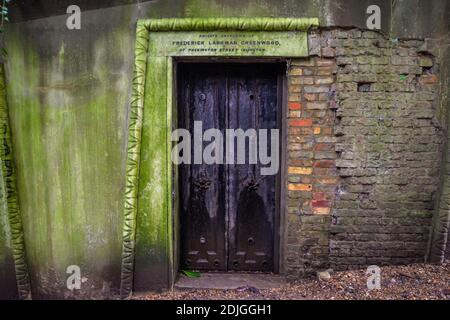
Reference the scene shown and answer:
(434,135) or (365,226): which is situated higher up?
(434,135)

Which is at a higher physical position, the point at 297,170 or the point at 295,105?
the point at 295,105

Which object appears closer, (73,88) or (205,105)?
(73,88)

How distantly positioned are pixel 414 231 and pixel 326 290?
3.39 ft

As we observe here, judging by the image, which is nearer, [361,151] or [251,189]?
[361,151]

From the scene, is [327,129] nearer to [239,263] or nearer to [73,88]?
[239,263]

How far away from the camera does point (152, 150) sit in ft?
10.9

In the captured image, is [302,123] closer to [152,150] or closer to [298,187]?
[298,187]

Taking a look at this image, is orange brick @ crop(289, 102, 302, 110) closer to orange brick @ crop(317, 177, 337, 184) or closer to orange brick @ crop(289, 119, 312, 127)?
orange brick @ crop(289, 119, 312, 127)

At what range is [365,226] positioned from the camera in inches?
132

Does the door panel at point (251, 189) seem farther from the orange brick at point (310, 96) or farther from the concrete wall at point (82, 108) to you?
the concrete wall at point (82, 108)

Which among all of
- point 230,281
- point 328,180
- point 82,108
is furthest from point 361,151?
point 82,108

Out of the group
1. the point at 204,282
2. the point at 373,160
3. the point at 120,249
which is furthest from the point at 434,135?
the point at 120,249

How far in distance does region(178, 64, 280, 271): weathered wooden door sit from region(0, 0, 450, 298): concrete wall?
628 mm

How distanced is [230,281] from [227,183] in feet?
3.23
